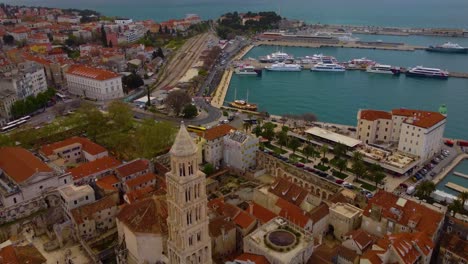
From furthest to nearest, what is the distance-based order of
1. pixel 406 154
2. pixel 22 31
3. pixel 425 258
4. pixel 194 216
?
pixel 22 31 → pixel 406 154 → pixel 425 258 → pixel 194 216

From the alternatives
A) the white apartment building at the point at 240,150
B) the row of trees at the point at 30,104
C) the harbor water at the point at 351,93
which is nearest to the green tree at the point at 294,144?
the white apartment building at the point at 240,150

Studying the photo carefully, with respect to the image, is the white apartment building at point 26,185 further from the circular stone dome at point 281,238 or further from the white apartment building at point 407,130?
the white apartment building at point 407,130

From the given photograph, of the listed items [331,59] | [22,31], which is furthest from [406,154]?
[22,31]

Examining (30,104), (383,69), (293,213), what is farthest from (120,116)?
(383,69)

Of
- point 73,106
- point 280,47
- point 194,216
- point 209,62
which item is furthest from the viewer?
point 280,47

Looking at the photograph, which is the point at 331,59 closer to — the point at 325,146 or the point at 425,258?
the point at 325,146
